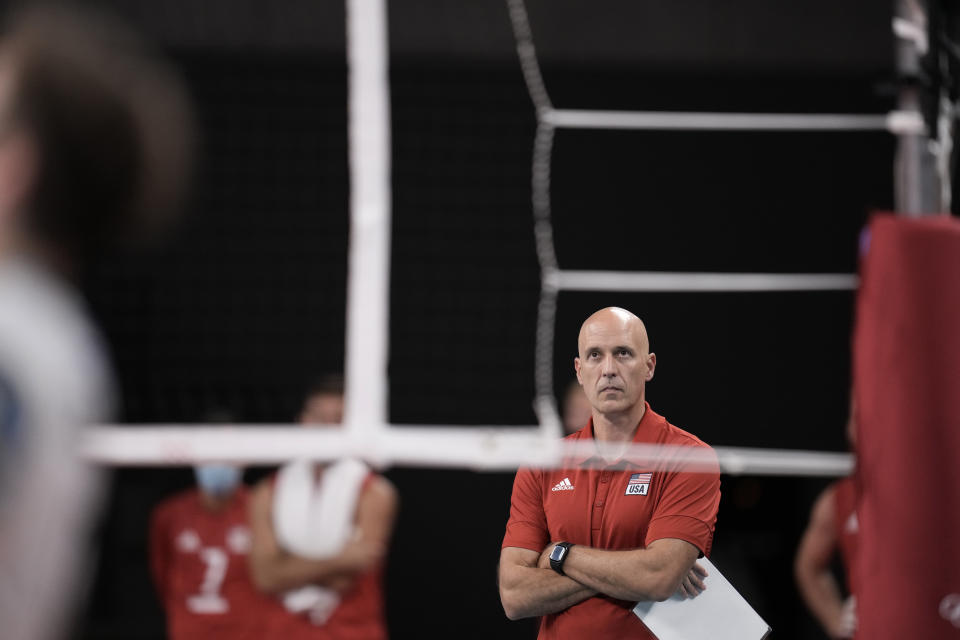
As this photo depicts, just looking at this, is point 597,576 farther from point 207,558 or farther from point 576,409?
point 207,558

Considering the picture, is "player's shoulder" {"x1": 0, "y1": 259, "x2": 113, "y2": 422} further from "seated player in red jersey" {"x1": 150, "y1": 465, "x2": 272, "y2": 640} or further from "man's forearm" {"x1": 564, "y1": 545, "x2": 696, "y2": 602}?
"seated player in red jersey" {"x1": 150, "y1": 465, "x2": 272, "y2": 640}

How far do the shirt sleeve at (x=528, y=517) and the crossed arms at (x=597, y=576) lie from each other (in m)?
0.03

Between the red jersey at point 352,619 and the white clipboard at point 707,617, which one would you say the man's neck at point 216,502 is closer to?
the red jersey at point 352,619

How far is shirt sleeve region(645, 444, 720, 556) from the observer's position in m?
2.36

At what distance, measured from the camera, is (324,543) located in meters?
3.89

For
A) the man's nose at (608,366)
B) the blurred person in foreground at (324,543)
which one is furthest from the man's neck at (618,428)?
the blurred person in foreground at (324,543)

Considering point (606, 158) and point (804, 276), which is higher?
point (606, 158)

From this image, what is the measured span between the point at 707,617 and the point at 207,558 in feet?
9.44

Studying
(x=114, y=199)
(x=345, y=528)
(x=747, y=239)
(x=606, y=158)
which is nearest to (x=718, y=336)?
(x=747, y=239)

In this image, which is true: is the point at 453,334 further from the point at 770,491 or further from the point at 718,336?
the point at 770,491

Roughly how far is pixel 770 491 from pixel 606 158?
190 centimetres

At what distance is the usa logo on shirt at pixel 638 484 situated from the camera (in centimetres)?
242

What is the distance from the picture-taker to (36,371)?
0.92m

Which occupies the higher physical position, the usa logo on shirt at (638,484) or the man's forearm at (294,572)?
the usa logo on shirt at (638,484)
